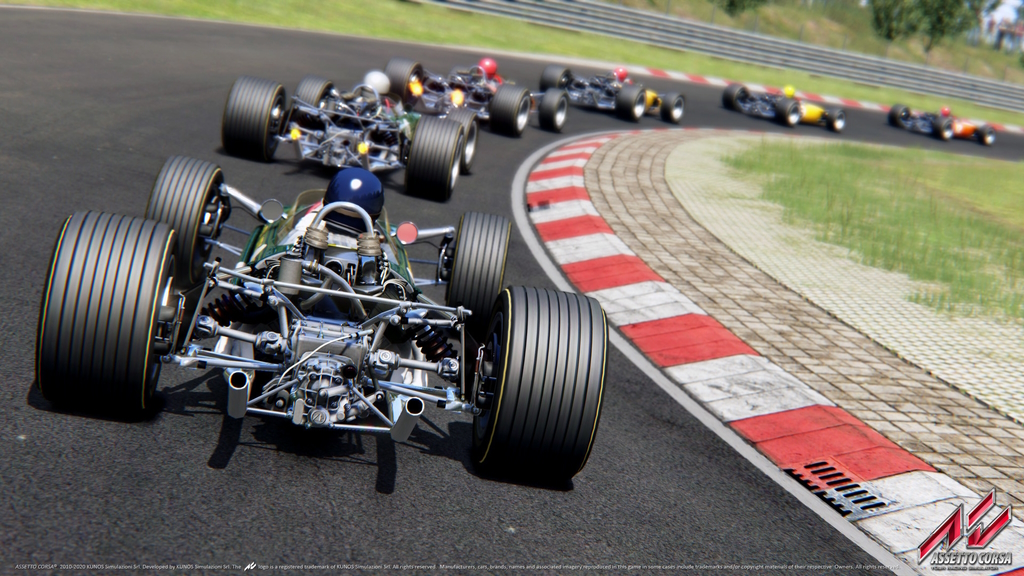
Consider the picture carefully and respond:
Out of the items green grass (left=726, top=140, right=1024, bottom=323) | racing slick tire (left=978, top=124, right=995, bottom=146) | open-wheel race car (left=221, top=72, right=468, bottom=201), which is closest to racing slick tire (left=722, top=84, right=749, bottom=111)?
green grass (left=726, top=140, right=1024, bottom=323)

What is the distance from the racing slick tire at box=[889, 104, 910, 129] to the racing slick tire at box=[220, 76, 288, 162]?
74.2 feet

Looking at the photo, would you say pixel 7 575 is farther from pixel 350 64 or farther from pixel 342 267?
pixel 350 64

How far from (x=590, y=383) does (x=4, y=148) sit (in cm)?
733

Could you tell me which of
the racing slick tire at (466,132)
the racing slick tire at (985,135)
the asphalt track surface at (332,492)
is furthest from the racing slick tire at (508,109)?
the racing slick tire at (985,135)

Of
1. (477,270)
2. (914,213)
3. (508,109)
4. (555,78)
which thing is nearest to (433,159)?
(477,270)

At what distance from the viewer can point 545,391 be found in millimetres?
4301

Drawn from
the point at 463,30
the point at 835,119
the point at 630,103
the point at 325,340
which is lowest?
the point at 325,340

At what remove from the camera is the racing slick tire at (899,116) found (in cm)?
2692

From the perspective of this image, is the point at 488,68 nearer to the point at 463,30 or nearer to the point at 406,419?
the point at 406,419

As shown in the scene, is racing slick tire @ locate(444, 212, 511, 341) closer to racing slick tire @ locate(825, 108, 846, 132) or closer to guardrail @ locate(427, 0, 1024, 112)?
racing slick tire @ locate(825, 108, 846, 132)

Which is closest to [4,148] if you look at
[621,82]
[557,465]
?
[557,465]

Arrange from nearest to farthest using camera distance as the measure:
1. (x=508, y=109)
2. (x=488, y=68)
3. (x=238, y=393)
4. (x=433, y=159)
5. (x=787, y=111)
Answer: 1. (x=238, y=393)
2. (x=433, y=159)
3. (x=508, y=109)
4. (x=488, y=68)
5. (x=787, y=111)

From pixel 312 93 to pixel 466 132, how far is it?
2064 mm

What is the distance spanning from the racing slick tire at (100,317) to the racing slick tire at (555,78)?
15.3 metres
